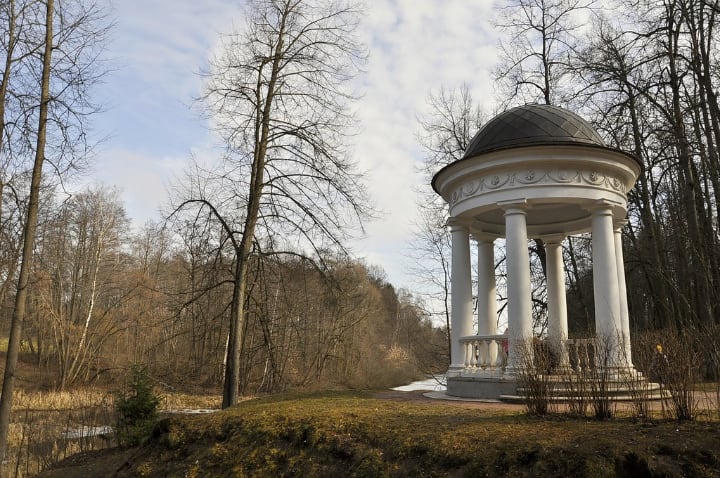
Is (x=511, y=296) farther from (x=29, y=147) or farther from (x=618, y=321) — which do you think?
(x=29, y=147)

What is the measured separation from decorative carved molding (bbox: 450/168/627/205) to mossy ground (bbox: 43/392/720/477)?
502cm

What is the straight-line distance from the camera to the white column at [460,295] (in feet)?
38.8

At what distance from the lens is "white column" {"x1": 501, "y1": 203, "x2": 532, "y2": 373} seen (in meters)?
10.3

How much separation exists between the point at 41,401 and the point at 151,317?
27.9 feet

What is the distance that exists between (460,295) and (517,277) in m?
1.79

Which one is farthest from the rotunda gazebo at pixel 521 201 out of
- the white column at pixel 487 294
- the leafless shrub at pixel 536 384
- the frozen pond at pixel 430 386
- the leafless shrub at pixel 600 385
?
the frozen pond at pixel 430 386

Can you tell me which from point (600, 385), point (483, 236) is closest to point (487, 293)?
point (483, 236)

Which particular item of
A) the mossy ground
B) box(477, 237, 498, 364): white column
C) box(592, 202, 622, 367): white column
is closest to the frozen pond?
box(477, 237, 498, 364): white column

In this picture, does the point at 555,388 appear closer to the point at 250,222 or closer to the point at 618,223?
the point at 618,223

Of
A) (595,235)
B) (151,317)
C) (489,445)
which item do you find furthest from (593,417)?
(151,317)

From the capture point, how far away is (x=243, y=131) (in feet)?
40.7

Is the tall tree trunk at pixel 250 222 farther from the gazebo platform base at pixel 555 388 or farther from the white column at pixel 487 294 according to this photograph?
the white column at pixel 487 294

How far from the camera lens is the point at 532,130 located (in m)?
11.0

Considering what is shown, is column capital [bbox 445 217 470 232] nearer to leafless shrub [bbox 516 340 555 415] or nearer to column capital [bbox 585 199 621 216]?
column capital [bbox 585 199 621 216]
